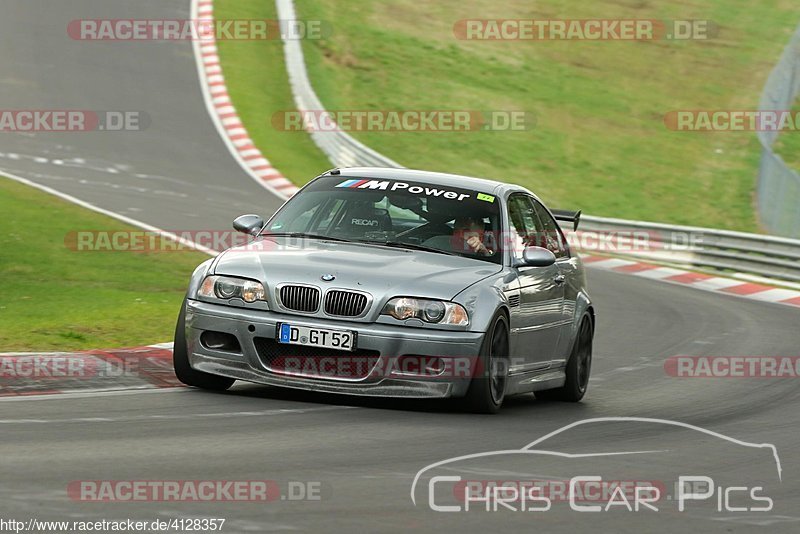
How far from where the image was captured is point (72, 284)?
14758mm

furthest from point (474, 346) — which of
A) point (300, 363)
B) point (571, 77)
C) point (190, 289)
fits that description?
point (571, 77)

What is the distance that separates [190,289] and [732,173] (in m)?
24.7

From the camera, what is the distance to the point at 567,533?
5.85 metres

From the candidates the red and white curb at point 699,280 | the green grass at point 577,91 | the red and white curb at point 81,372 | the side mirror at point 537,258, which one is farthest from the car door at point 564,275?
the green grass at point 577,91

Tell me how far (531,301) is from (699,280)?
13.0 metres

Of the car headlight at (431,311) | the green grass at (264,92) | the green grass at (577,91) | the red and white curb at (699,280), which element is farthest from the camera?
the green grass at (577,91)

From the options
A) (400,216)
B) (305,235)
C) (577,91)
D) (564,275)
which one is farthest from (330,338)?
(577,91)

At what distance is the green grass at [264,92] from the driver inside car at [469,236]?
52.9 feet

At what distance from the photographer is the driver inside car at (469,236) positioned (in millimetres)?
9758

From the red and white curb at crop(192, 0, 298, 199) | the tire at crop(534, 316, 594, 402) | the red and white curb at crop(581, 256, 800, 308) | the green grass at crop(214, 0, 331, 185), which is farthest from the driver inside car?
the green grass at crop(214, 0, 331, 185)

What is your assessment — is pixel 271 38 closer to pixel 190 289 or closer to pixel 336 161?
pixel 336 161

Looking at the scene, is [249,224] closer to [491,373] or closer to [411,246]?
[411,246]

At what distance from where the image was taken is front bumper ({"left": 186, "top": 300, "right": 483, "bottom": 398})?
28.6 feet

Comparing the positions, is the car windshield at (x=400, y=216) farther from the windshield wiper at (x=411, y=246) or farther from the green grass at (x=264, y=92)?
the green grass at (x=264, y=92)
